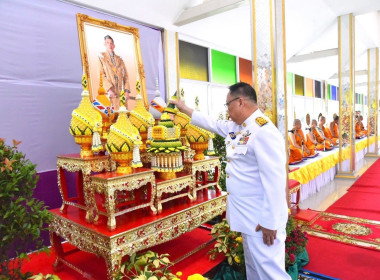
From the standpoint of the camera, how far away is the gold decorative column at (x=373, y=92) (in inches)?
398

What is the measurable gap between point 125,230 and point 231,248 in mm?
988

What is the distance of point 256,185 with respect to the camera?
5.74 ft

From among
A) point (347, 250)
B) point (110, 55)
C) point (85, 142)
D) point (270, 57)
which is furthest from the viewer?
point (270, 57)

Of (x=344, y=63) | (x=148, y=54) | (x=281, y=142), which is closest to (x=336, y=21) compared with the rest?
(x=344, y=63)

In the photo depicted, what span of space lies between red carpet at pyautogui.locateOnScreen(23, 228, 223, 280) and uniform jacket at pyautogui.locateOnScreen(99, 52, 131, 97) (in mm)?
1763

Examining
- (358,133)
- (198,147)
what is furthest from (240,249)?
(358,133)

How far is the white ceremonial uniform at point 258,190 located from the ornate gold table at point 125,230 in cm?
49

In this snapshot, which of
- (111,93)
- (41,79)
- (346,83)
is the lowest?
(111,93)

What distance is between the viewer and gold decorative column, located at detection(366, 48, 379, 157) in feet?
33.2

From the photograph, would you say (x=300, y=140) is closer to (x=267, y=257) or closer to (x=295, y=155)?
(x=295, y=155)

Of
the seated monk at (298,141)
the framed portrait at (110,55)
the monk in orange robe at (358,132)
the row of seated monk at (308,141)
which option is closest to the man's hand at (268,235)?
the framed portrait at (110,55)

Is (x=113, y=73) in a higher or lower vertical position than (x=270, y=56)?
lower

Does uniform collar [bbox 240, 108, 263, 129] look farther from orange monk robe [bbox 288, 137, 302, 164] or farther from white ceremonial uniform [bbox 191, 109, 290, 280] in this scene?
orange monk robe [bbox 288, 137, 302, 164]

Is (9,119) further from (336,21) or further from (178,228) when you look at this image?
(336,21)
